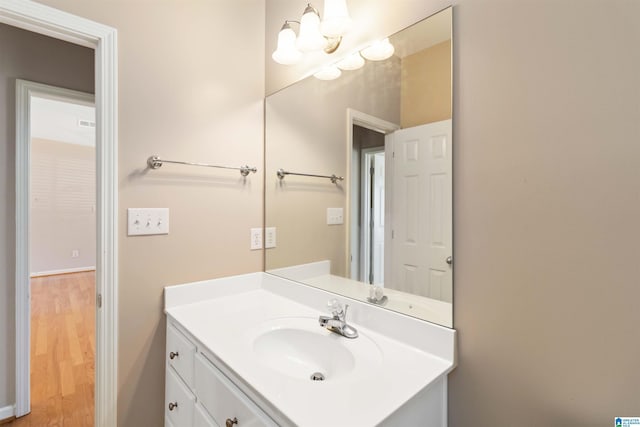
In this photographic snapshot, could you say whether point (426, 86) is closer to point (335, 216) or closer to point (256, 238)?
point (335, 216)

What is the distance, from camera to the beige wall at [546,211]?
2.16 feet

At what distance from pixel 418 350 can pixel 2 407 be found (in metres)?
2.47

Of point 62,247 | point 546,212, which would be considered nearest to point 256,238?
point 546,212

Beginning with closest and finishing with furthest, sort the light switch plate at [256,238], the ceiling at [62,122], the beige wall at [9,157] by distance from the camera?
1. the light switch plate at [256,238]
2. the beige wall at [9,157]
3. the ceiling at [62,122]

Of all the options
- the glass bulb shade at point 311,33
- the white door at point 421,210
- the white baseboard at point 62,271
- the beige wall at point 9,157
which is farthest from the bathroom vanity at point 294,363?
the white baseboard at point 62,271

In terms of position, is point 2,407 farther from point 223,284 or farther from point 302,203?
point 302,203

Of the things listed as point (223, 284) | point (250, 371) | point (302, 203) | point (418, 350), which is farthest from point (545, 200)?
point (223, 284)

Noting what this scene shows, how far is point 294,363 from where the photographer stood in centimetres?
112

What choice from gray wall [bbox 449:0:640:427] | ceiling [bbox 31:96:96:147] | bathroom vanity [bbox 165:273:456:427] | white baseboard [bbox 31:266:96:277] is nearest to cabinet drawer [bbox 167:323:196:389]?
bathroom vanity [bbox 165:273:456:427]

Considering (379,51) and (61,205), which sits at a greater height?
(379,51)

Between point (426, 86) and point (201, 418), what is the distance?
4.44 ft

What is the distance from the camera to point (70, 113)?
4.50m

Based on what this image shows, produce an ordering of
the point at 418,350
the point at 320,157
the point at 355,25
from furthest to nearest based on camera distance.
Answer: the point at 320,157 < the point at 355,25 < the point at 418,350

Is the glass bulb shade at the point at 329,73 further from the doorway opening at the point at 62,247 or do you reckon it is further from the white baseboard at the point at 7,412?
the white baseboard at the point at 7,412
